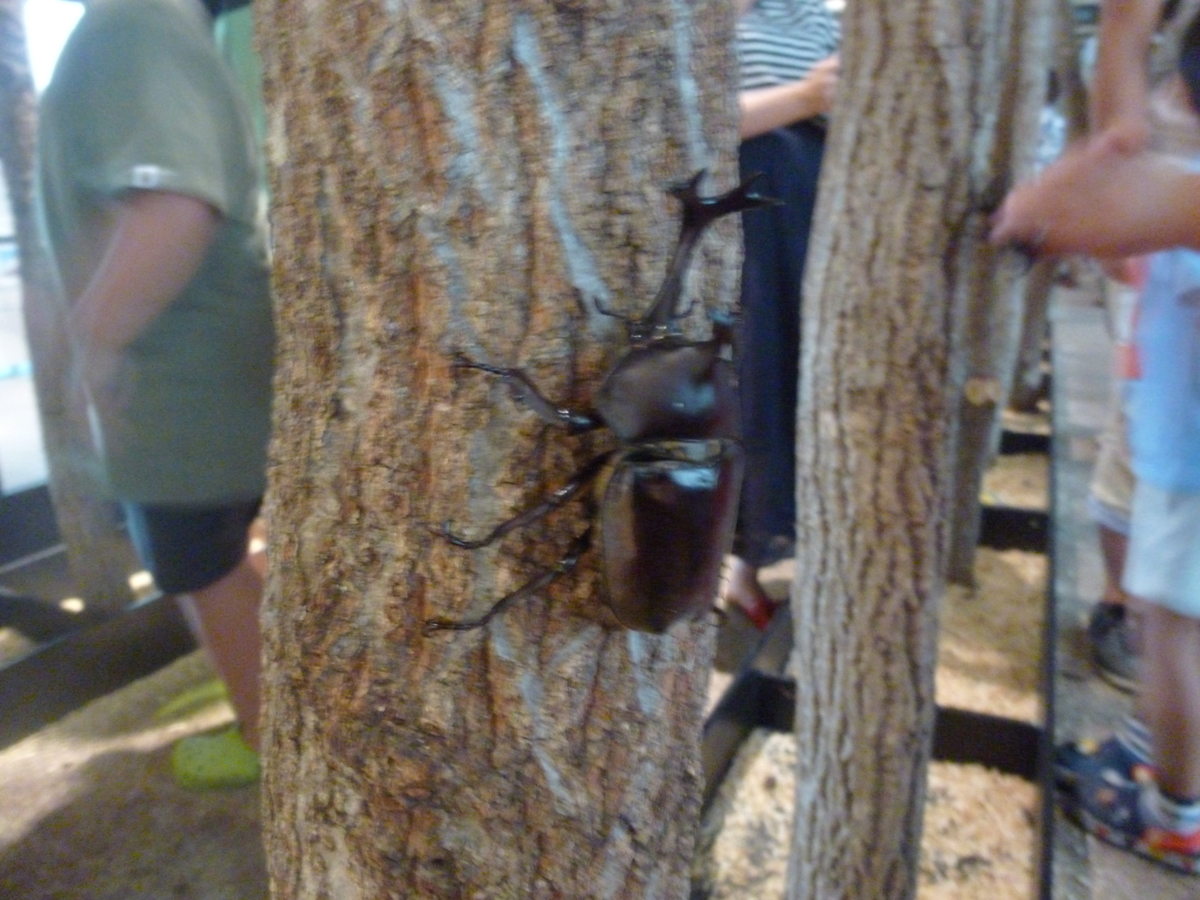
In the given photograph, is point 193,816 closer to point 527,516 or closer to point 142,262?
Answer: point 142,262

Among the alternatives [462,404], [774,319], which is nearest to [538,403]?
[462,404]

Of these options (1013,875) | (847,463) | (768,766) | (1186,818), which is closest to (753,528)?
(768,766)

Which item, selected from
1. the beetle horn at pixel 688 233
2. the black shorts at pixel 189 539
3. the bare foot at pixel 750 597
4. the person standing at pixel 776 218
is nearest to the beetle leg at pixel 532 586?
the beetle horn at pixel 688 233

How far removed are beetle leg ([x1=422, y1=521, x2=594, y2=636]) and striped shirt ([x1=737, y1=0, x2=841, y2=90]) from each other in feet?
5.65

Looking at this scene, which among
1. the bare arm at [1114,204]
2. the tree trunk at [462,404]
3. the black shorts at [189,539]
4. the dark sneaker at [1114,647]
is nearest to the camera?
the tree trunk at [462,404]

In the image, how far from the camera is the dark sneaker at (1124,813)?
1.89 metres

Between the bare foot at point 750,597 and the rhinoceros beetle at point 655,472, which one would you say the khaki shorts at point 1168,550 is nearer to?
the bare foot at point 750,597

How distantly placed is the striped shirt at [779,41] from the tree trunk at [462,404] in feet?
5.13

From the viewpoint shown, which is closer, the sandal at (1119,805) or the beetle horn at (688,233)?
the beetle horn at (688,233)

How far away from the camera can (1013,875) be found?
194 cm

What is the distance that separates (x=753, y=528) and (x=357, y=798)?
1.75 m

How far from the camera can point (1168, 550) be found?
163 centimetres

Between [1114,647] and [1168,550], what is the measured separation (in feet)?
4.11

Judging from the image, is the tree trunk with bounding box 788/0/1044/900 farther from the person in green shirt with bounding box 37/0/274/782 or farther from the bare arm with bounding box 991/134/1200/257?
the person in green shirt with bounding box 37/0/274/782
